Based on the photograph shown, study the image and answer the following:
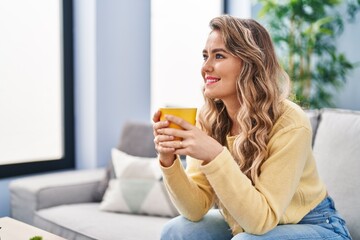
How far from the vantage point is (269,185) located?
4.20 feet

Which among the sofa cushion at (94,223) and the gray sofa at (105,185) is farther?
the sofa cushion at (94,223)

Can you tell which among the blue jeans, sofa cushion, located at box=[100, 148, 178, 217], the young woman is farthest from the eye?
sofa cushion, located at box=[100, 148, 178, 217]

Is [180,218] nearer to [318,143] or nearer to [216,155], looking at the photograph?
[216,155]

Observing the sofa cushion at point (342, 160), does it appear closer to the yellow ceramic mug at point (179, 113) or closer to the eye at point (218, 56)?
the eye at point (218, 56)

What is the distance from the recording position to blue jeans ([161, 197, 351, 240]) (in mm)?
1282

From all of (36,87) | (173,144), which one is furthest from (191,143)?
(36,87)

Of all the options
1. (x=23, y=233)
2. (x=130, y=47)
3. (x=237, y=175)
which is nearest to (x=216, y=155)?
(x=237, y=175)

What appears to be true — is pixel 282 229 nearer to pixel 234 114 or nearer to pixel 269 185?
pixel 269 185

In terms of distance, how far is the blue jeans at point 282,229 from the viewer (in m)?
1.28

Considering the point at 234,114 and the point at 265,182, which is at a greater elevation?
the point at 234,114

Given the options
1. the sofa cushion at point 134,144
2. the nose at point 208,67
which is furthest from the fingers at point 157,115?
the sofa cushion at point 134,144

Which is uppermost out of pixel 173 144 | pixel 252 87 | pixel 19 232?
pixel 252 87

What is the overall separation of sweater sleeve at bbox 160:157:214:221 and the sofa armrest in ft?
3.33

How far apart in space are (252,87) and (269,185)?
0.94ft
